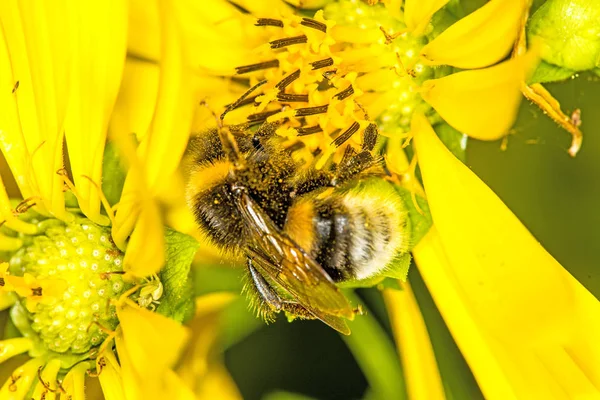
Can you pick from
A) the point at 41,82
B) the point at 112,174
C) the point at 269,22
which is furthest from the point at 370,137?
the point at 41,82

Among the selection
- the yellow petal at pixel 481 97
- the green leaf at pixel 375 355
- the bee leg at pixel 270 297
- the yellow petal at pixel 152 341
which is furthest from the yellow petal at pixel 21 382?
the yellow petal at pixel 481 97

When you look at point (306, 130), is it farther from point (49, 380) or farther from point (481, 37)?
point (49, 380)

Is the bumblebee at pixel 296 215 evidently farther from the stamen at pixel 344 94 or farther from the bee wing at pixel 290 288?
the stamen at pixel 344 94

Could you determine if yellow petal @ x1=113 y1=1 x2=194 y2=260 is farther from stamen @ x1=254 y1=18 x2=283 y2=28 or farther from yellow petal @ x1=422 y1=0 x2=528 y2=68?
yellow petal @ x1=422 y1=0 x2=528 y2=68

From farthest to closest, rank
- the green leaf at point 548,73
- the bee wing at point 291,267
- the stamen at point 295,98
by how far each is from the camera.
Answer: the stamen at point 295,98, the green leaf at point 548,73, the bee wing at point 291,267

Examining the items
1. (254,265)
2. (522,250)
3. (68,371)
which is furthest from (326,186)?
(68,371)

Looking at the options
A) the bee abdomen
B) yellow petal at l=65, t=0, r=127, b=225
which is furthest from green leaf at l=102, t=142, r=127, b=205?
the bee abdomen
